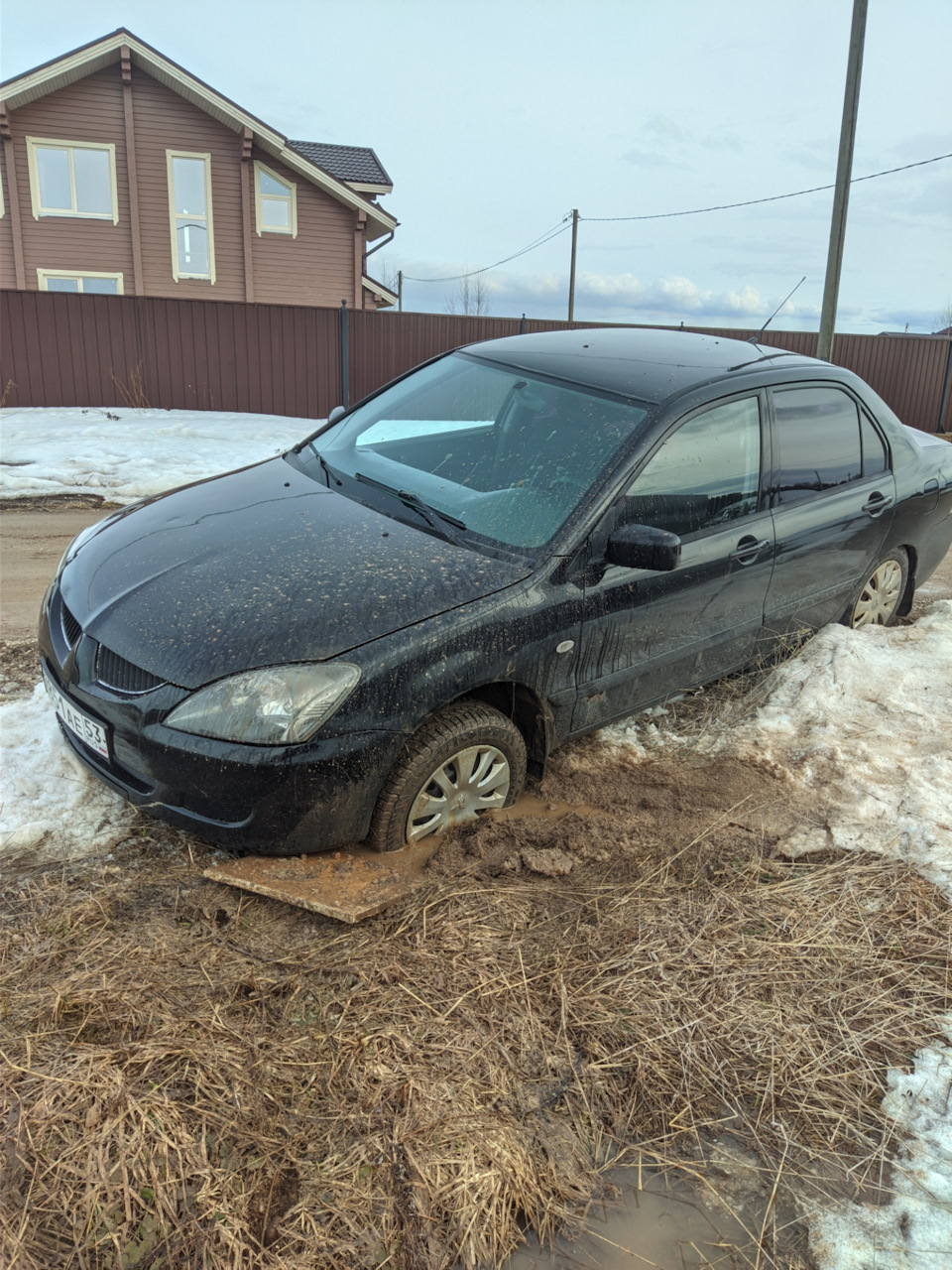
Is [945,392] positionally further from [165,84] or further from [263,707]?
[263,707]

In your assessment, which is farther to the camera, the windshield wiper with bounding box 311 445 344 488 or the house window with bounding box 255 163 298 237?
the house window with bounding box 255 163 298 237

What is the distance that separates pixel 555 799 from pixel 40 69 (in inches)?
815

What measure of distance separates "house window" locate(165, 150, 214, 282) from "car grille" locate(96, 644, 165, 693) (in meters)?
19.7

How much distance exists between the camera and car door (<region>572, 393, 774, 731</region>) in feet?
11.0

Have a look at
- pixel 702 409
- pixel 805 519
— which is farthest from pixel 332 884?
pixel 805 519

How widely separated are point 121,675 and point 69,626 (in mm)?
419

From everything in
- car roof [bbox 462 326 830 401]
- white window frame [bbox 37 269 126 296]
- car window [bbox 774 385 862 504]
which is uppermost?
white window frame [bbox 37 269 126 296]

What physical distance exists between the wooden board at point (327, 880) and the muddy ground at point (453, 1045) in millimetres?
67

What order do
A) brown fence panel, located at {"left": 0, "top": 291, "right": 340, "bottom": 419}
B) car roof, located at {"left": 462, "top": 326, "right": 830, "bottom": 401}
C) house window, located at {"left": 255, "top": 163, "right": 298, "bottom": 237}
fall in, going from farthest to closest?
house window, located at {"left": 255, "top": 163, "right": 298, "bottom": 237} → brown fence panel, located at {"left": 0, "top": 291, "right": 340, "bottom": 419} → car roof, located at {"left": 462, "top": 326, "right": 830, "bottom": 401}

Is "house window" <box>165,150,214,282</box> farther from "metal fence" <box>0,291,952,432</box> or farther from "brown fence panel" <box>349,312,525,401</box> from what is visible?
"brown fence panel" <box>349,312,525,401</box>

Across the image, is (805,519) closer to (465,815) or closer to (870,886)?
(870,886)

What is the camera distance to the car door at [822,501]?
13.3ft

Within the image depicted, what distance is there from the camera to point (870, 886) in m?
2.99

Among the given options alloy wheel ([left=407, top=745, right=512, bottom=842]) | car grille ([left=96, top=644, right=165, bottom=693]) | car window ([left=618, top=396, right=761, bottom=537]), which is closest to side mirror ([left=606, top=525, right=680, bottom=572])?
car window ([left=618, top=396, right=761, bottom=537])
